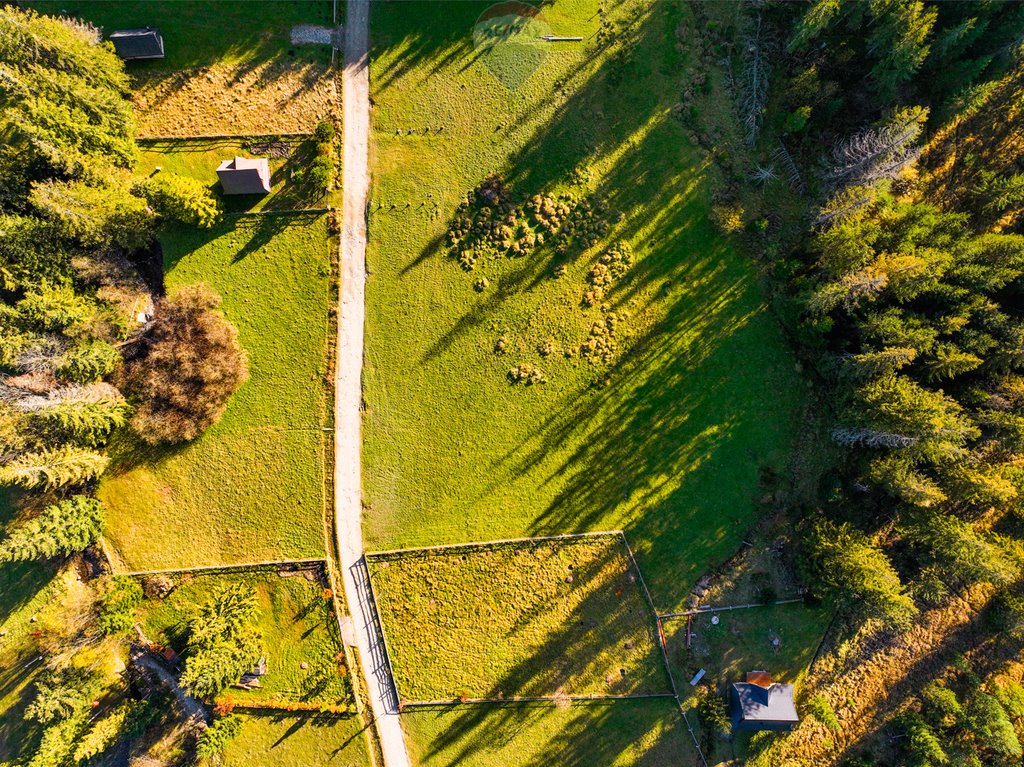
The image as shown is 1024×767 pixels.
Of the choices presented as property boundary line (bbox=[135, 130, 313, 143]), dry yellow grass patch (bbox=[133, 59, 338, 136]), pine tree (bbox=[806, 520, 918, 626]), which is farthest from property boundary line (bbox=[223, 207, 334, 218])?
pine tree (bbox=[806, 520, 918, 626])

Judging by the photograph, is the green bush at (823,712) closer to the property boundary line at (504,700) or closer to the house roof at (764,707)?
the house roof at (764,707)

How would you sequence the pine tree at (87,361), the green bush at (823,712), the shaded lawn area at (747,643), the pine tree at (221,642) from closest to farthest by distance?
the pine tree at (221,642) < the pine tree at (87,361) < the green bush at (823,712) < the shaded lawn area at (747,643)

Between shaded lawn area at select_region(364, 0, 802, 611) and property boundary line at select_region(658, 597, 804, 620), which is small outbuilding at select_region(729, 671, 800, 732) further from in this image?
shaded lawn area at select_region(364, 0, 802, 611)

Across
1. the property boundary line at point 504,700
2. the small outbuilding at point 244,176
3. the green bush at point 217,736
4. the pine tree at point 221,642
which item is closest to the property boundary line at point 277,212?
the small outbuilding at point 244,176

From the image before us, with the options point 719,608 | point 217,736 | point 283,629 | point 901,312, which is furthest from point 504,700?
point 901,312

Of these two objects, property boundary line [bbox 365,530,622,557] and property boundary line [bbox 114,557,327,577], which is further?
property boundary line [bbox 365,530,622,557]

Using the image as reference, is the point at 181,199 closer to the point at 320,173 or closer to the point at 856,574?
the point at 320,173
